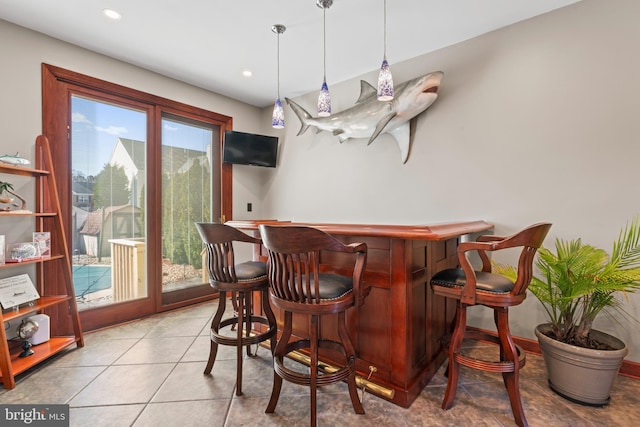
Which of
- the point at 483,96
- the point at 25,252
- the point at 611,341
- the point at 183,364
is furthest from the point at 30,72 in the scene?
the point at 611,341

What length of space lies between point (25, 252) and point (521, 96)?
3.99 meters

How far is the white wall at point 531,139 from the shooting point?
1935 millimetres

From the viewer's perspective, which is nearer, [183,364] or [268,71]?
[183,364]

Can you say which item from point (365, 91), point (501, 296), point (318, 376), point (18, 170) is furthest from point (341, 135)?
point (18, 170)

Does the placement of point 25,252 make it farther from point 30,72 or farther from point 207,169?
point 207,169

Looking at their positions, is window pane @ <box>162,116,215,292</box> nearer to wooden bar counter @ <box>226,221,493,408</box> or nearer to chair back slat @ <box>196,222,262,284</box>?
chair back slat @ <box>196,222,262,284</box>

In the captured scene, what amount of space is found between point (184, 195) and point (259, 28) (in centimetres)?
204

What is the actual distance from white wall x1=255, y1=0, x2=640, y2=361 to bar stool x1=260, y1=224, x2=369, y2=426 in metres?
1.54

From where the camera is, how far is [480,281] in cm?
157

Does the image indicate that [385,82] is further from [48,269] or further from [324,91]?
[48,269]

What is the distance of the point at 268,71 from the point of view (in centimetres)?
314

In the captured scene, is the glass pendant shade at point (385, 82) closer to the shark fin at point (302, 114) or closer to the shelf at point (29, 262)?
the shark fin at point (302, 114)

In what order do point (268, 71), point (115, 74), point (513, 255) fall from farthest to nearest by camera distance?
point (268, 71) < point (115, 74) < point (513, 255)

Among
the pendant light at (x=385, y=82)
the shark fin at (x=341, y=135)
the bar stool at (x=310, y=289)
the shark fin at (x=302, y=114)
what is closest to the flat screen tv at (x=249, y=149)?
the shark fin at (x=302, y=114)
